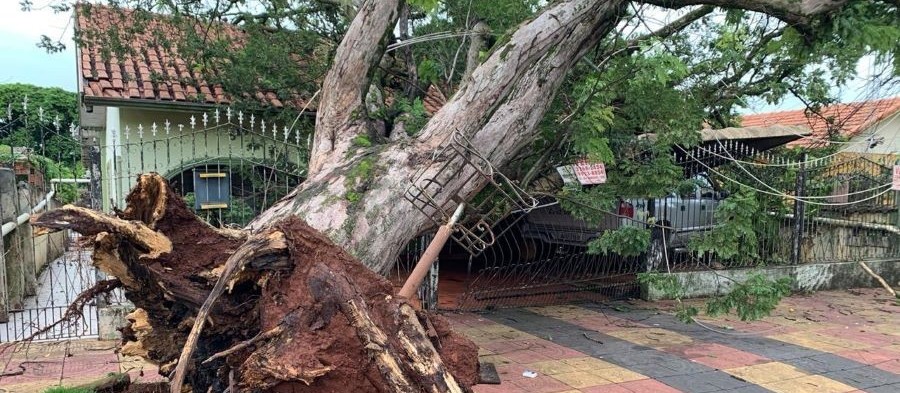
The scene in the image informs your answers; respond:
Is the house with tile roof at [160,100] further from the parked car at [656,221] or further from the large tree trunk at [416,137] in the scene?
the large tree trunk at [416,137]

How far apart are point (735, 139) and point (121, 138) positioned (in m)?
8.85

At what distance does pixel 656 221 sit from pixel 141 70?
7822mm

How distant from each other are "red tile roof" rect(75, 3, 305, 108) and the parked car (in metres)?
4.15

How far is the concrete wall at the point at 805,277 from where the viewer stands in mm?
8828

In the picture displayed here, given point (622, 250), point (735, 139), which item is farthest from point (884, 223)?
point (622, 250)

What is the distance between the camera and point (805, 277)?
9.62 m

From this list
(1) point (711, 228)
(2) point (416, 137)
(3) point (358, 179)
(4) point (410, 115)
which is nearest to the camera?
(3) point (358, 179)

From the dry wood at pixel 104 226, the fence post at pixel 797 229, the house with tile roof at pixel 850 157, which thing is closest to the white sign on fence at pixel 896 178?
the house with tile roof at pixel 850 157

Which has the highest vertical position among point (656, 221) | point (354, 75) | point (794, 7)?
point (794, 7)

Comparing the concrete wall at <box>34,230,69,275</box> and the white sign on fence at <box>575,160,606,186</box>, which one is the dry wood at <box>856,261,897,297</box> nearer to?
the white sign on fence at <box>575,160,606,186</box>

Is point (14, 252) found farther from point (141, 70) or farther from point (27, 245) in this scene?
point (141, 70)

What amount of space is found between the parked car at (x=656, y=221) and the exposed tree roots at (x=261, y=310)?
20.8 feet

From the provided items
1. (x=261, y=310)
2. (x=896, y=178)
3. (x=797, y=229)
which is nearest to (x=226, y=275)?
(x=261, y=310)

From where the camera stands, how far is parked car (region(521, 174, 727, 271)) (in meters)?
8.70
